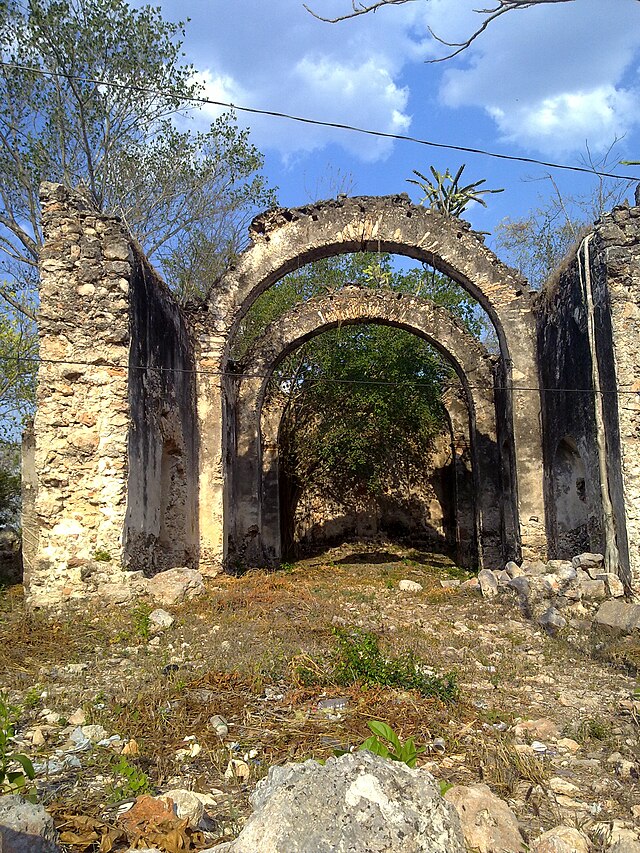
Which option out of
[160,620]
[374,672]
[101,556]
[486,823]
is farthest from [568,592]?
[486,823]

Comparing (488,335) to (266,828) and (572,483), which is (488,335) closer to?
(572,483)

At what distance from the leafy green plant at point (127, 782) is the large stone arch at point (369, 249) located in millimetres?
7911

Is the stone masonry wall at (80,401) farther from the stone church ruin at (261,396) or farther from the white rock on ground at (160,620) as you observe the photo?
the white rock on ground at (160,620)

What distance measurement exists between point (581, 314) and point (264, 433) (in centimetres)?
789

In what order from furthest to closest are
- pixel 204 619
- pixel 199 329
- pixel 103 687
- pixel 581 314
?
pixel 199 329 < pixel 581 314 < pixel 204 619 < pixel 103 687

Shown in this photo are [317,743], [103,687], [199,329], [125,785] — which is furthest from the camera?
[199,329]

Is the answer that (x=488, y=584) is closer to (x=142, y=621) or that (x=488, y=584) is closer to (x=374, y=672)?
(x=374, y=672)

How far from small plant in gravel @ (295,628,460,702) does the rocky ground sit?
3 centimetres

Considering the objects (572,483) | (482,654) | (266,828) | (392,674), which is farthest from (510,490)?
(266,828)

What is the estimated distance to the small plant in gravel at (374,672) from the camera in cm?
434

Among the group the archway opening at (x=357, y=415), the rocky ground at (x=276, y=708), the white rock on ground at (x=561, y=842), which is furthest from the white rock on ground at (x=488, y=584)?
the archway opening at (x=357, y=415)

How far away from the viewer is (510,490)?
37.8 ft

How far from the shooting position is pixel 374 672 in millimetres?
4543

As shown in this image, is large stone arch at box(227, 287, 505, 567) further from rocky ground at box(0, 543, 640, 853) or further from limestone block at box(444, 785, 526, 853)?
limestone block at box(444, 785, 526, 853)
